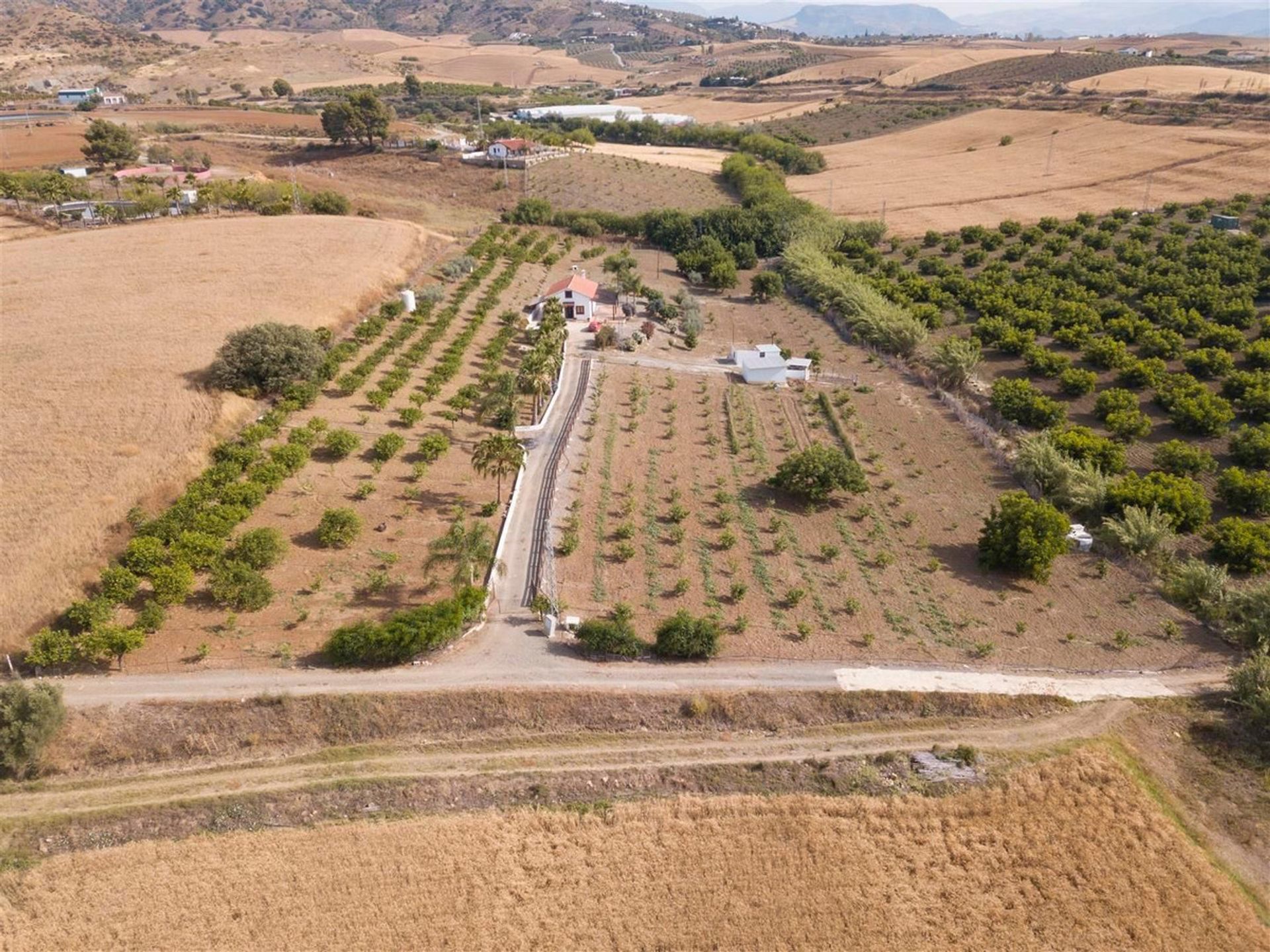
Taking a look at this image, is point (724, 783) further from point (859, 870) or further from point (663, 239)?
point (663, 239)

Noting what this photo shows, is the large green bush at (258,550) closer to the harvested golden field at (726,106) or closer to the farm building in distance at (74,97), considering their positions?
the farm building in distance at (74,97)

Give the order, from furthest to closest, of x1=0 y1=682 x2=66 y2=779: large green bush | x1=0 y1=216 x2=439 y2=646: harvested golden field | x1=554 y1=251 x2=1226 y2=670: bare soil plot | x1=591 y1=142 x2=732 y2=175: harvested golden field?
x1=591 y1=142 x2=732 y2=175: harvested golden field
x1=0 y1=216 x2=439 y2=646: harvested golden field
x1=554 y1=251 x2=1226 y2=670: bare soil plot
x1=0 y1=682 x2=66 y2=779: large green bush

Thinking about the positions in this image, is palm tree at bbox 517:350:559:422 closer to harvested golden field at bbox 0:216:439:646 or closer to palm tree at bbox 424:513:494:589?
palm tree at bbox 424:513:494:589

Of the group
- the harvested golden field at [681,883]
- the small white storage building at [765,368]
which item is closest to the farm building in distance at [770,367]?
the small white storage building at [765,368]

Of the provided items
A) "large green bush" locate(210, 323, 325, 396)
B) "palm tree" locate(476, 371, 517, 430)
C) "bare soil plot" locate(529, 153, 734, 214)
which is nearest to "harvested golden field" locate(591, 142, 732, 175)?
"bare soil plot" locate(529, 153, 734, 214)

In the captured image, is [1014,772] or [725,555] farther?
[725,555]

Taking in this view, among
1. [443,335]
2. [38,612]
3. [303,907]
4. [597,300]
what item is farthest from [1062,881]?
[597,300]

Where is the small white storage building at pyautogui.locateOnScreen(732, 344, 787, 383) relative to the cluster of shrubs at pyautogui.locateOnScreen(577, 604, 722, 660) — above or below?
above
